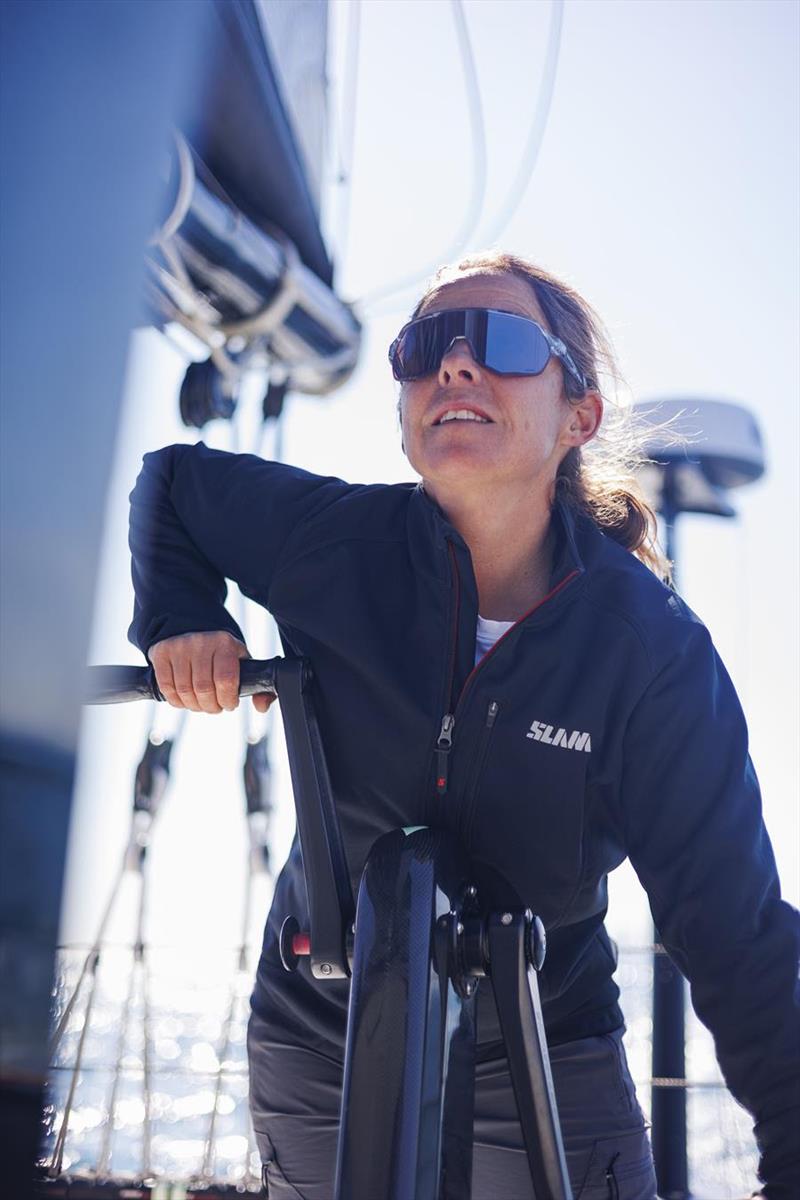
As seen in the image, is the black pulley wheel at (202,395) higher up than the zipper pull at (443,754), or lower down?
higher up

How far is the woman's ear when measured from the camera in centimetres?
180

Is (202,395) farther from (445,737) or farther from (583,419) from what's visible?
(445,737)

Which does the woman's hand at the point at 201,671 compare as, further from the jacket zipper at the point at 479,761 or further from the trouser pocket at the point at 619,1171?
the trouser pocket at the point at 619,1171

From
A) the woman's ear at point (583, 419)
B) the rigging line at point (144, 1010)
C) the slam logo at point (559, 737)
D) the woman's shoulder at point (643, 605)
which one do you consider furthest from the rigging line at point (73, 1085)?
the woman's ear at point (583, 419)

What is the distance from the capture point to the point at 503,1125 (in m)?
1.51

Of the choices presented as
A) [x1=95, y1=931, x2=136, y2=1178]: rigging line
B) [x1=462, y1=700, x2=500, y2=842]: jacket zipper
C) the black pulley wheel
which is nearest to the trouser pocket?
[x1=462, y1=700, x2=500, y2=842]: jacket zipper

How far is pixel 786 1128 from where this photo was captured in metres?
1.18

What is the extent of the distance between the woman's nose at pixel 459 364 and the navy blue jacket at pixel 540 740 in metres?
0.18

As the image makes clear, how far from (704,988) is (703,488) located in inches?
67.2

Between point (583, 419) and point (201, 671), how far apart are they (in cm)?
78

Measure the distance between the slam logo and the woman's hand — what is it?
33 cm

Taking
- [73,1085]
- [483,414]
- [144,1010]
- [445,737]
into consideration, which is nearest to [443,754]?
[445,737]

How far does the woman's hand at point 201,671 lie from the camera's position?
1366mm

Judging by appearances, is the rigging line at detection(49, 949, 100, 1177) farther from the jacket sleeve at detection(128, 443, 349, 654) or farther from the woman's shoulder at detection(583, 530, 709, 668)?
the woman's shoulder at detection(583, 530, 709, 668)
